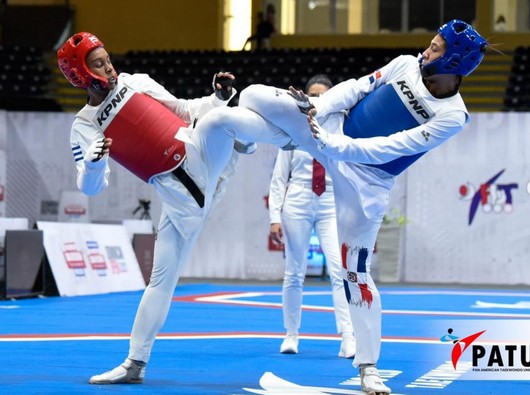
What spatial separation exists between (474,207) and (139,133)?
11.0 meters

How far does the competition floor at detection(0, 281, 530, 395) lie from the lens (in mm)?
5102

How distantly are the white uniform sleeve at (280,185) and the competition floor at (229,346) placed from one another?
98 centimetres

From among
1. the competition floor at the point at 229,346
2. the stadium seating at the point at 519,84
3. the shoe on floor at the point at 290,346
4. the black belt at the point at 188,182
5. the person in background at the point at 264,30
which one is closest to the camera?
the competition floor at the point at 229,346

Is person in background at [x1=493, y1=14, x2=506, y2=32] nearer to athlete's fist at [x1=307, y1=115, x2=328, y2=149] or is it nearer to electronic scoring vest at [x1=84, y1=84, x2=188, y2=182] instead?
electronic scoring vest at [x1=84, y1=84, x2=188, y2=182]

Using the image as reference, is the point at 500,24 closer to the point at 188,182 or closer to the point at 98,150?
the point at 188,182

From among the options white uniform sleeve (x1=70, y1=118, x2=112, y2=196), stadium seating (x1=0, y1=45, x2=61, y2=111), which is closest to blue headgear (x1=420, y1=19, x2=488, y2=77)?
white uniform sleeve (x1=70, y1=118, x2=112, y2=196)

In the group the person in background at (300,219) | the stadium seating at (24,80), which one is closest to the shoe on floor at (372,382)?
the person in background at (300,219)

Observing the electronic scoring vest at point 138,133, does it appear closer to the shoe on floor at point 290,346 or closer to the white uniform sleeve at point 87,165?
the white uniform sleeve at point 87,165

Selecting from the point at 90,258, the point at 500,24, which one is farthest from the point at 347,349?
the point at 500,24

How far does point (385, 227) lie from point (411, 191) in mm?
758

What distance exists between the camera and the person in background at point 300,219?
6883 mm

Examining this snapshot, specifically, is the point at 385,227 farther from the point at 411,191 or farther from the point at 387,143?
the point at 387,143

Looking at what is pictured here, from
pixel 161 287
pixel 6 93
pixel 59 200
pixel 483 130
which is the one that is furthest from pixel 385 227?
pixel 161 287

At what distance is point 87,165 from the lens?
16.3 ft
